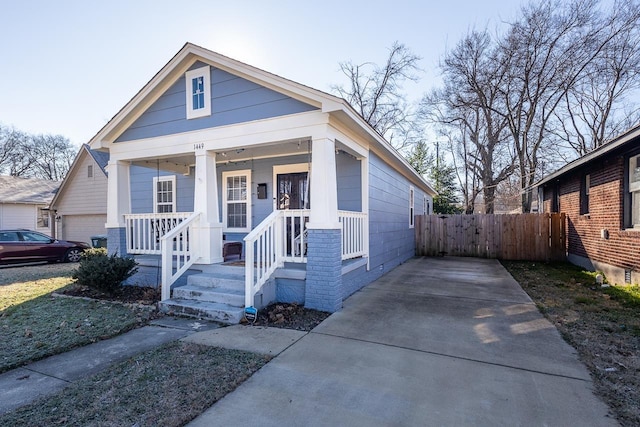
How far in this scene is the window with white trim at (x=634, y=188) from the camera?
6289 millimetres

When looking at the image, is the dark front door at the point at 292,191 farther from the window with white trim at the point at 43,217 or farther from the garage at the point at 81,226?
the window with white trim at the point at 43,217

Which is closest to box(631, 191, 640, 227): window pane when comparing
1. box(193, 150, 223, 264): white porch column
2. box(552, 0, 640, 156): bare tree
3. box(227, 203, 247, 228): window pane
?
box(193, 150, 223, 264): white porch column

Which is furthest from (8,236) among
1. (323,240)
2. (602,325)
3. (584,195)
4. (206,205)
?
(584,195)

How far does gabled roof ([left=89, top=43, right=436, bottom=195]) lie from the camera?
499 cm

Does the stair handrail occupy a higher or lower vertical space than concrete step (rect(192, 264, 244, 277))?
higher

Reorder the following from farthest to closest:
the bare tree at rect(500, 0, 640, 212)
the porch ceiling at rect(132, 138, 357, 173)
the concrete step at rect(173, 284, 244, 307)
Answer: the bare tree at rect(500, 0, 640, 212) → the porch ceiling at rect(132, 138, 357, 173) → the concrete step at rect(173, 284, 244, 307)

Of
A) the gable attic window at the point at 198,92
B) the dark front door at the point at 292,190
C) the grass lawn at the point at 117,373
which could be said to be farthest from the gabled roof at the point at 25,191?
the dark front door at the point at 292,190

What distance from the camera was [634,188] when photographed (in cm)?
637

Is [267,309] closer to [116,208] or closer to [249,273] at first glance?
[249,273]

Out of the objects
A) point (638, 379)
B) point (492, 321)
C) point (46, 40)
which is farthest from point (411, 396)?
point (46, 40)

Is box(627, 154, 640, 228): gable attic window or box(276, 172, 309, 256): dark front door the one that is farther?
box(276, 172, 309, 256): dark front door

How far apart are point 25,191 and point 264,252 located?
20.7 m

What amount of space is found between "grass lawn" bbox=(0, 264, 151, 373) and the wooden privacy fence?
1128 cm

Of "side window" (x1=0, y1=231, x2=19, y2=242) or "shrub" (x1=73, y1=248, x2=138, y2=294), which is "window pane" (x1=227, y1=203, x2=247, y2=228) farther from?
"side window" (x1=0, y1=231, x2=19, y2=242)
